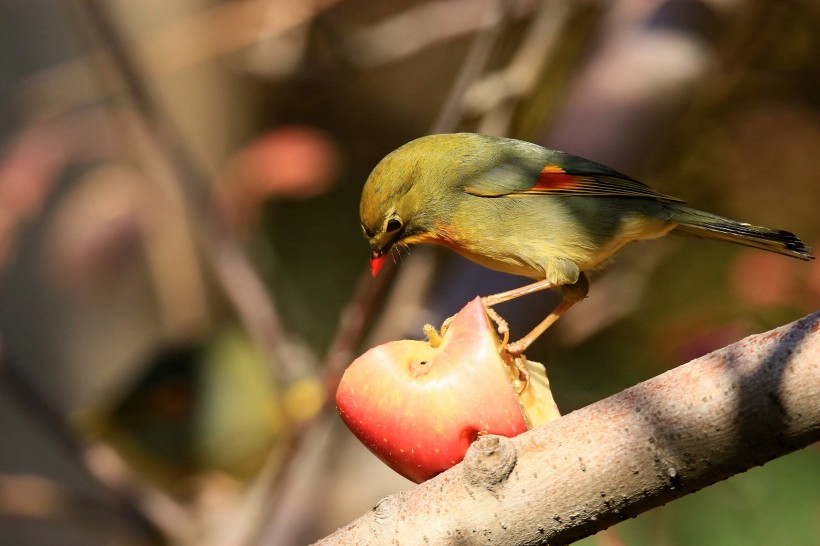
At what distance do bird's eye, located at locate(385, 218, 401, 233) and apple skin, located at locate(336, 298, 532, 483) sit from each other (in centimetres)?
63

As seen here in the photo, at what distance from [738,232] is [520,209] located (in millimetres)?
431

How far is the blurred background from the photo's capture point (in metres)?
2.46

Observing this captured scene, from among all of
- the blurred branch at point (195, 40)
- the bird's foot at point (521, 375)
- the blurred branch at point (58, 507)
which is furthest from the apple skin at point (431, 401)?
the blurred branch at point (195, 40)

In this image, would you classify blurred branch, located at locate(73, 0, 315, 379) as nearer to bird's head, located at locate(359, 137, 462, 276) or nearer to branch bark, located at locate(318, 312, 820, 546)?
bird's head, located at locate(359, 137, 462, 276)

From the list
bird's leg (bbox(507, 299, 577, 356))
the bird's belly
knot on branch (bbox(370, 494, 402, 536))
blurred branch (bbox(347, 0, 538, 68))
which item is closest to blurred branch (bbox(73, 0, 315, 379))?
the bird's belly

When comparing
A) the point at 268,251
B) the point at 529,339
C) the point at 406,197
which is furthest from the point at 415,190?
the point at 268,251

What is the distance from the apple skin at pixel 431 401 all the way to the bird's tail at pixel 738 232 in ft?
2.43

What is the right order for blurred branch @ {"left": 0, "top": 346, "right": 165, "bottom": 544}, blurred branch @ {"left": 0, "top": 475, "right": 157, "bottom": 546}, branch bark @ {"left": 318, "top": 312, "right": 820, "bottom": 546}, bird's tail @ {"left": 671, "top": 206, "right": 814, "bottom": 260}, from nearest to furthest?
branch bark @ {"left": 318, "top": 312, "right": 820, "bottom": 546} < bird's tail @ {"left": 671, "top": 206, "right": 814, "bottom": 260} < blurred branch @ {"left": 0, "top": 346, "right": 165, "bottom": 544} < blurred branch @ {"left": 0, "top": 475, "right": 157, "bottom": 546}

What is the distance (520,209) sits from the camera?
1941 mm

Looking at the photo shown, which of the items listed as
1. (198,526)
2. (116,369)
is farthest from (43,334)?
(198,526)

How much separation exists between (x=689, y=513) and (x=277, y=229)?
320 cm

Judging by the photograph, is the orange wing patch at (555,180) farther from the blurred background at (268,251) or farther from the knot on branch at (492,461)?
the knot on branch at (492,461)

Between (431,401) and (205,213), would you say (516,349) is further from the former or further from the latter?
(205,213)

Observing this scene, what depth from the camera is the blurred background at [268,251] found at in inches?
96.9
